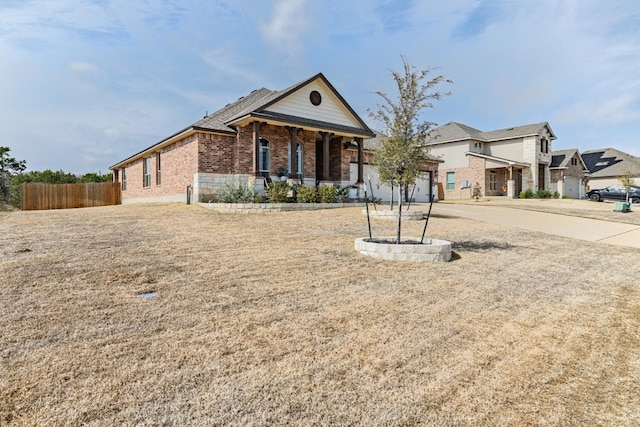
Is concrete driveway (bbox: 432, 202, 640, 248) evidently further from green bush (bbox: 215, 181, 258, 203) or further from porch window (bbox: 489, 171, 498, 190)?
porch window (bbox: 489, 171, 498, 190)

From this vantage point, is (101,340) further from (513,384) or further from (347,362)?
(513,384)

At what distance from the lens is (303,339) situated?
144 inches

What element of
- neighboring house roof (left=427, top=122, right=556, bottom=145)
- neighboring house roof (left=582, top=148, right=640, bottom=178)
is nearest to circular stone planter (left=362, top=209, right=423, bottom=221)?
neighboring house roof (left=427, top=122, right=556, bottom=145)

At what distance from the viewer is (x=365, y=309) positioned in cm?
454

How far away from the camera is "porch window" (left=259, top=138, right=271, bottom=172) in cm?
1734

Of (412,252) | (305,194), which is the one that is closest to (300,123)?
(305,194)

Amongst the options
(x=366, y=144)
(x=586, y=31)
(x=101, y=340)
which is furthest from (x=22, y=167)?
(x=586, y=31)

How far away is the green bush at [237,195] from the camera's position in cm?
1456

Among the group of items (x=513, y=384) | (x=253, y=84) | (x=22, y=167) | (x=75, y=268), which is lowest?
(x=513, y=384)

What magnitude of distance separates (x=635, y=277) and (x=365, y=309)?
6214 mm

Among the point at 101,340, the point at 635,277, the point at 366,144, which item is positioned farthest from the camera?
the point at 366,144

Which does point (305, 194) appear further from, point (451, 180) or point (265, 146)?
point (451, 180)

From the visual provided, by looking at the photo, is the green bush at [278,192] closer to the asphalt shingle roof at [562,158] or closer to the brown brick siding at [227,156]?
the brown brick siding at [227,156]

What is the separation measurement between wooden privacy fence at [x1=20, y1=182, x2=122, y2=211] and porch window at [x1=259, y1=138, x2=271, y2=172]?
12.0 m
